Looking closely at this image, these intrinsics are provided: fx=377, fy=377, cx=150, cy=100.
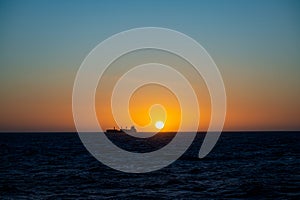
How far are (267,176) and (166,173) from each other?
10.7 metres

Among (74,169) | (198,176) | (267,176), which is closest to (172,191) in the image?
(198,176)

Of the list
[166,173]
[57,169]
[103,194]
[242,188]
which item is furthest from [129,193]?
[57,169]

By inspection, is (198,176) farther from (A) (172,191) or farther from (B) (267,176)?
(A) (172,191)

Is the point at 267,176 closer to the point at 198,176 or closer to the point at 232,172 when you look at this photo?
the point at 232,172

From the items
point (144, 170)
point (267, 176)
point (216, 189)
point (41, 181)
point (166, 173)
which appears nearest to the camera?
point (216, 189)

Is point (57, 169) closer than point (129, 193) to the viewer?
No

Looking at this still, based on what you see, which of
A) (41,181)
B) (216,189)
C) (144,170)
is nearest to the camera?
(216,189)

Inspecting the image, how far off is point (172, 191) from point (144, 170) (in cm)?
1428

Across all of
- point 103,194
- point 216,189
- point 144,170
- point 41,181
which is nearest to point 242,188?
point 216,189

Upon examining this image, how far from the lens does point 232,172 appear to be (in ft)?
138

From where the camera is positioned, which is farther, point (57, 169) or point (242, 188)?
point (57, 169)

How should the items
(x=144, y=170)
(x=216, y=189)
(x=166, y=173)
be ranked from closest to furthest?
1. (x=216, y=189)
2. (x=166, y=173)
3. (x=144, y=170)

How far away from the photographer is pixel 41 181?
35.8m

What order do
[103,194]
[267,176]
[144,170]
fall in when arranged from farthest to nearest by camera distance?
[144,170] → [267,176] → [103,194]
